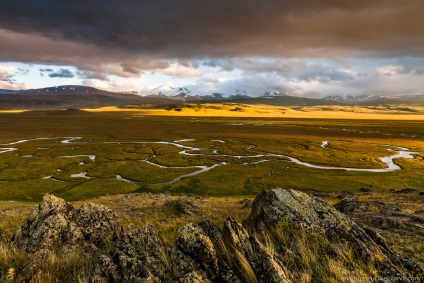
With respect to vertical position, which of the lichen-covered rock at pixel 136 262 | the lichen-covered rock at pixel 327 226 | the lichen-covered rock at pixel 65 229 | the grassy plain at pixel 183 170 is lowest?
the grassy plain at pixel 183 170

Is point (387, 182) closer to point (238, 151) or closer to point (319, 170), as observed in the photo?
point (319, 170)

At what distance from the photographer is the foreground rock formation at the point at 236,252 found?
28.7 feet

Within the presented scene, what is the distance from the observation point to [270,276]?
8211 mm

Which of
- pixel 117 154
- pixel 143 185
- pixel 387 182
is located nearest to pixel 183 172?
pixel 143 185

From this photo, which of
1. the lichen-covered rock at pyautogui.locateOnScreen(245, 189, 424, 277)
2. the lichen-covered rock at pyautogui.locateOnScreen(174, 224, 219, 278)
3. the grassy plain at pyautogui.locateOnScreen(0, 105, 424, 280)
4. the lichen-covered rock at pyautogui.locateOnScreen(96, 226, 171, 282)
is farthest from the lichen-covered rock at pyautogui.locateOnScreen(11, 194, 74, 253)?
the lichen-covered rock at pyautogui.locateOnScreen(245, 189, 424, 277)

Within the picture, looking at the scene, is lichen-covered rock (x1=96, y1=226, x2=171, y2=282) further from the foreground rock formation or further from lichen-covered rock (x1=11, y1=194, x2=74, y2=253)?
lichen-covered rock (x1=11, y1=194, x2=74, y2=253)

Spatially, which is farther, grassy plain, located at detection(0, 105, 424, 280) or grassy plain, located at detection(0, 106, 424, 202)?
grassy plain, located at detection(0, 106, 424, 202)

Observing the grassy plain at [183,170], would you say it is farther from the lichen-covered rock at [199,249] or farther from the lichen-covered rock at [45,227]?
the lichen-covered rock at [199,249]

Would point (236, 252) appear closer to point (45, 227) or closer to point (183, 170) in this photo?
point (45, 227)

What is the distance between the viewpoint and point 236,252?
9117 millimetres

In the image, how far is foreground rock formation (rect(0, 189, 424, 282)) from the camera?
875 centimetres

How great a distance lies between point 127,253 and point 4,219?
992 inches

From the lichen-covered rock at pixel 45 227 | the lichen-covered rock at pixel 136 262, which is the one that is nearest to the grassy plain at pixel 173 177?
the lichen-covered rock at pixel 45 227

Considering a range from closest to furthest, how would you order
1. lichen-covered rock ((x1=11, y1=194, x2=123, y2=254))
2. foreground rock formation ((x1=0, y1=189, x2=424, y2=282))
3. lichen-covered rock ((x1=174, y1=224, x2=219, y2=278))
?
foreground rock formation ((x1=0, y1=189, x2=424, y2=282)), lichen-covered rock ((x1=174, y1=224, x2=219, y2=278)), lichen-covered rock ((x1=11, y1=194, x2=123, y2=254))
